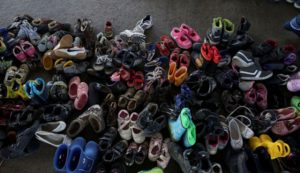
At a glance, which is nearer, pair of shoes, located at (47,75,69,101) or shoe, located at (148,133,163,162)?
shoe, located at (148,133,163,162)

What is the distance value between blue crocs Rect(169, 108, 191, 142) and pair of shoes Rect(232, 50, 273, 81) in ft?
1.34

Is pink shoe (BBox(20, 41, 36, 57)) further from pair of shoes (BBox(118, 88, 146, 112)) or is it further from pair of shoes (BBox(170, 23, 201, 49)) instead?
pair of shoes (BBox(170, 23, 201, 49))

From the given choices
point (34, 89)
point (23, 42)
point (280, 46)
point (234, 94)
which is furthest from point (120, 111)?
point (280, 46)

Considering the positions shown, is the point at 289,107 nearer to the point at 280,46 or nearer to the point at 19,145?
the point at 280,46

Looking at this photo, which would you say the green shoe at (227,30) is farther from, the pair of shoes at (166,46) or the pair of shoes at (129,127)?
the pair of shoes at (129,127)

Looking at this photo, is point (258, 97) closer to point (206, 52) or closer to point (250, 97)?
point (250, 97)

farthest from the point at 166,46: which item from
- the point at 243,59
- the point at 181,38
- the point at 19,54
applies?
the point at 19,54

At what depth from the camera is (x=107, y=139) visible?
1.33 metres

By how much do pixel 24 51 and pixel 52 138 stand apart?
22.1 inches

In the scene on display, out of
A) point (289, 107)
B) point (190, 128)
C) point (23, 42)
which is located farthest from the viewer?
point (23, 42)

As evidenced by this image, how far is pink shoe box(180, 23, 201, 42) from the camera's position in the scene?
1.60m

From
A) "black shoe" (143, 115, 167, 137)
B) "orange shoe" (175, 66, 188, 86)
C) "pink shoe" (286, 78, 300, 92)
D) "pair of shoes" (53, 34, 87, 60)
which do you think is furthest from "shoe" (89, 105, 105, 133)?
"pink shoe" (286, 78, 300, 92)

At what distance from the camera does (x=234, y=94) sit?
1.43m

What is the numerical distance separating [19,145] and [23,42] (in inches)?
24.8
